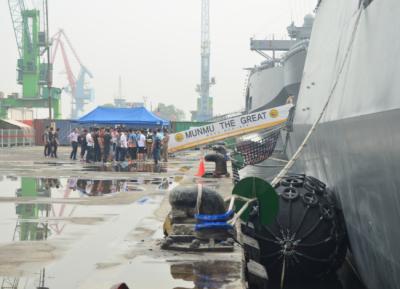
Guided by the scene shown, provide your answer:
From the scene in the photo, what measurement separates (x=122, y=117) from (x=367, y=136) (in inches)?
1015

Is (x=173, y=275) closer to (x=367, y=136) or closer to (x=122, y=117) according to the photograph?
(x=367, y=136)

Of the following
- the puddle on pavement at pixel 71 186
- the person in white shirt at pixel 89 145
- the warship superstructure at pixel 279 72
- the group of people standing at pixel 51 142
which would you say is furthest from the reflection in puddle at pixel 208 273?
the group of people standing at pixel 51 142

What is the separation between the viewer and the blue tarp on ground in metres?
30.1

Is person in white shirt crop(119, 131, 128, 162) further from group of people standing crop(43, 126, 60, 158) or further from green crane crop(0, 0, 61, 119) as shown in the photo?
green crane crop(0, 0, 61, 119)

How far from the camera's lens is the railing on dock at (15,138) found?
126 feet

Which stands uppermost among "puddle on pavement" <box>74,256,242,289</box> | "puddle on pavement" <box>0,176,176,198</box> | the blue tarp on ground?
the blue tarp on ground

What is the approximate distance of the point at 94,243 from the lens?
7586mm

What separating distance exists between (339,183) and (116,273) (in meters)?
2.79

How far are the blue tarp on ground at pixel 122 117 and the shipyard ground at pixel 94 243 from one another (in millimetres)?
15915

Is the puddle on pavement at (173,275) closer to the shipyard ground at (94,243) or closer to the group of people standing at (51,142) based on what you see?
the shipyard ground at (94,243)

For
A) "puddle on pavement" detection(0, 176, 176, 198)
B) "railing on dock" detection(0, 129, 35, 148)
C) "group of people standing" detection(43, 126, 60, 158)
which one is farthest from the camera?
"railing on dock" detection(0, 129, 35, 148)

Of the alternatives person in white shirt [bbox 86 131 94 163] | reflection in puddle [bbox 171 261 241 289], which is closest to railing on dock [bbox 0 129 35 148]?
person in white shirt [bbox 86 131 94 163]

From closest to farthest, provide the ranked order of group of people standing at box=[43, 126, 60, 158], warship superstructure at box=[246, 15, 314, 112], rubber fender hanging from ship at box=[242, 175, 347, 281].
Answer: rubber fender hanging from ship at box=[242, 175, 347, 281]
warship superstructure at box=[246, 15, 314, 112]
group of people standing at box=[43, 126, 60, 158]

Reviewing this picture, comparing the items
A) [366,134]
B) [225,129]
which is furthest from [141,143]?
[366,134]
